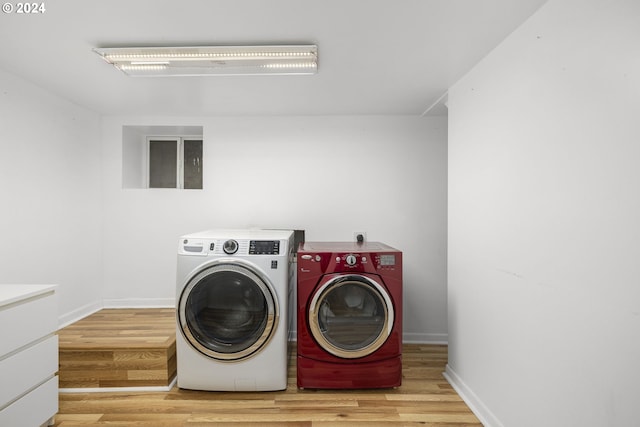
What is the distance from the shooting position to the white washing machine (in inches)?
83.3

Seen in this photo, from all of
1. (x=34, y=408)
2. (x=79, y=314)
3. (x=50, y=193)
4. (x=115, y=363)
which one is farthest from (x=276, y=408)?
(x=50, y=193)

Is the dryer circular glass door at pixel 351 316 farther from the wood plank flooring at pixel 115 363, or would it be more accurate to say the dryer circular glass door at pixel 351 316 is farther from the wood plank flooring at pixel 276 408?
the wood plank flooring at pixel 115 363

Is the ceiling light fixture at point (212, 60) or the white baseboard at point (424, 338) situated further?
the white baseboard at point (424, 338)

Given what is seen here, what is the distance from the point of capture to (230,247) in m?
2.13

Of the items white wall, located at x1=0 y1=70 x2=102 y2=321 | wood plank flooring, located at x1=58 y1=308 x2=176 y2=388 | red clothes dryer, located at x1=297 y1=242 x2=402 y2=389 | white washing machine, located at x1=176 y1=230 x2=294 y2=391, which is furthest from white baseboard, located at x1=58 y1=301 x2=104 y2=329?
red clothes dryer, located at x1=297 y1=242 x2=402 y2=389

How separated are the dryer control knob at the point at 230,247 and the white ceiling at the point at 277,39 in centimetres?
115

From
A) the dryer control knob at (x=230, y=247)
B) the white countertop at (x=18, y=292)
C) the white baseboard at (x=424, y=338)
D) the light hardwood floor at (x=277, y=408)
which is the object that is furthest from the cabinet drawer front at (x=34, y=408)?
the white baseboard at (x=424, y=338)

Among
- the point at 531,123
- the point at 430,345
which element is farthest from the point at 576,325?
the point at 430,345

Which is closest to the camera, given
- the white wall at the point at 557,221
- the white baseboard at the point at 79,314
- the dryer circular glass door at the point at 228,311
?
the white wall at the point at 557,221

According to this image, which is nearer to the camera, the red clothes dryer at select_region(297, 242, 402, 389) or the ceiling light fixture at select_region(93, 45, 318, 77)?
the ceiling light fixture at select_region(93, 45, 318, 77)

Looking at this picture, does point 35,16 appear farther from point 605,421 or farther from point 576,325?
point 605,421

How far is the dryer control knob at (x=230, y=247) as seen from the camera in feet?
6.98

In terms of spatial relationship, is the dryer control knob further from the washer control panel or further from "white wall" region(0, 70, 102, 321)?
"white wall" region(0, 70, 102, 321)

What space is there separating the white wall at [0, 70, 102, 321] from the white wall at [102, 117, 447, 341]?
17 cm
